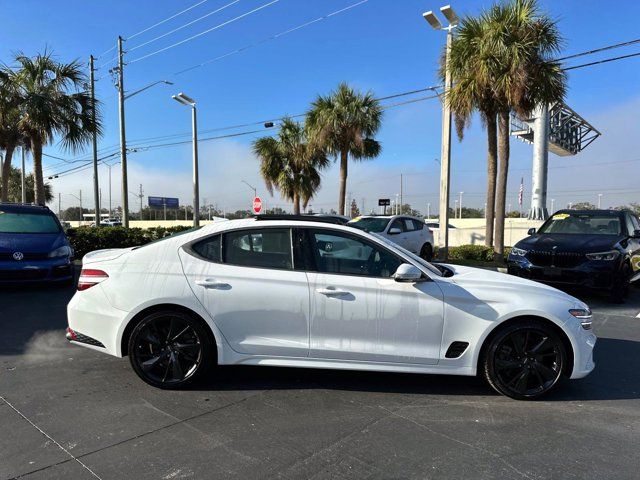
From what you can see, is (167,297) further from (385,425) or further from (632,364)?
(632,364)

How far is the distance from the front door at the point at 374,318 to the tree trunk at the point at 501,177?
1158 centimetres

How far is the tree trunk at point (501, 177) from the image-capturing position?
48.6 feet

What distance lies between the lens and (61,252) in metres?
8.68

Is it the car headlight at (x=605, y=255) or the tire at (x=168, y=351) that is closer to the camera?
the tire at (x=168, y=351)

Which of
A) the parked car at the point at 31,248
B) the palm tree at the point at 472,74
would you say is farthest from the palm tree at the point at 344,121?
the parked car at the point at 31,248

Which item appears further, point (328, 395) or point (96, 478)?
point (328, 395)

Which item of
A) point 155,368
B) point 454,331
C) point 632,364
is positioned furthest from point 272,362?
point 632,364

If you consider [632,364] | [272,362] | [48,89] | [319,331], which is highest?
[48,89]

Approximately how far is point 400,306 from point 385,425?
0.95 metres

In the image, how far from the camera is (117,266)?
4.26 metres

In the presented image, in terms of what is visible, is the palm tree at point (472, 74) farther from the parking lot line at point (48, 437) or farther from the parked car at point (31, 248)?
the parking lot line at point (48, 437)

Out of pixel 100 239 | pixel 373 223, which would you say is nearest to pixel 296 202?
pixel 373 223

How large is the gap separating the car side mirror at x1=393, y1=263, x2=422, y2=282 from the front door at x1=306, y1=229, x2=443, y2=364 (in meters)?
0.06

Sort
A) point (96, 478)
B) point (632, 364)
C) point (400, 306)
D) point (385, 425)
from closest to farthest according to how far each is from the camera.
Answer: point (96, 478) → point (385, 425) → point (400, 306) → point (632, 364)
